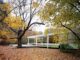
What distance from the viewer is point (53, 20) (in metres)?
8.11

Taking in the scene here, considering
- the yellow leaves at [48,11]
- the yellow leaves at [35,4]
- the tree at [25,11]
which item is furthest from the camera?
the yellow leaves at [35,4]

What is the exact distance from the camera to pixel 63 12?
312 inches

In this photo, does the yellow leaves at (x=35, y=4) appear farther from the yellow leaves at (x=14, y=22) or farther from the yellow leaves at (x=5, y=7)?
the yellow leaves at (x=5, y=7)

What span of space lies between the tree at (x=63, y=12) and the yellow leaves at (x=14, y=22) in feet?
5.70

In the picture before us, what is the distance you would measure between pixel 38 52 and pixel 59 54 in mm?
844

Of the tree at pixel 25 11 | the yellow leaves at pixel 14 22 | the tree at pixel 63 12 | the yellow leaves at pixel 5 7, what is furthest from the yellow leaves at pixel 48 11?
the yellow leaves at pixel 5 7

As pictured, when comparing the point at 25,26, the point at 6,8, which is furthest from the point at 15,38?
the point at 6,8

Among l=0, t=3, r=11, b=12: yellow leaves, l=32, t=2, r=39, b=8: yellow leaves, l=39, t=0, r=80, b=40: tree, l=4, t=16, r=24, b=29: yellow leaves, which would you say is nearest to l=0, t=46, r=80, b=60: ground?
l=39, t=0, r=80, b=40: tree

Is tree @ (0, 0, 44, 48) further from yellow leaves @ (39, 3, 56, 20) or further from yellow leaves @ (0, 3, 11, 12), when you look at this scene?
yellow leaves @ (39, 3, 56, 20)

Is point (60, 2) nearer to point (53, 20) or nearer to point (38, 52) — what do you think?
point (53, 20)

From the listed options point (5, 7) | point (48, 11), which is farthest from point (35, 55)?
point (5, 7)

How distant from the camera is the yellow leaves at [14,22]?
30.6 ft

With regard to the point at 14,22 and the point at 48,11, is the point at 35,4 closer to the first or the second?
the point at 14,22

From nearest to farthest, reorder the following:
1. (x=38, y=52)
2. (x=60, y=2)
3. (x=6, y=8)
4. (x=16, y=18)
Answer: (x=60, y=2) → (x=38, y=52) → (x=6, y=8) → (x=16, y=18)
